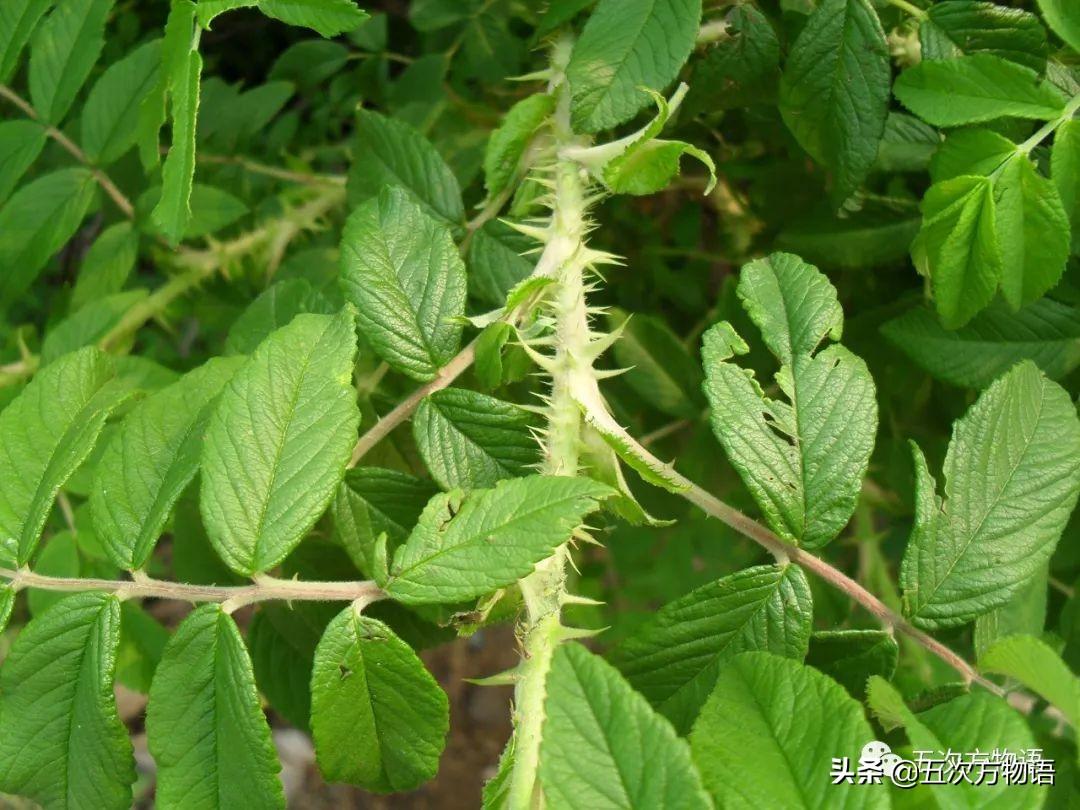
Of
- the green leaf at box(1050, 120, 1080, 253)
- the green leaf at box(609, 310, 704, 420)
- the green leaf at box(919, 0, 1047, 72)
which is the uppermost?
the green leaf at box(919, 0, 1047, 72)

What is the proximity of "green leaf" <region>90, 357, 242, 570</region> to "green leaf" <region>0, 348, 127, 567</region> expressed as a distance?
0.03 metres

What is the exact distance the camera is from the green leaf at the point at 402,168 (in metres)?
1.21

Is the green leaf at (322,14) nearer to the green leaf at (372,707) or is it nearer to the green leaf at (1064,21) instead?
the green leaf at (372,707)

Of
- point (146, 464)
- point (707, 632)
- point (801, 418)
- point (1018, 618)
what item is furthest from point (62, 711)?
point (1018, 618)

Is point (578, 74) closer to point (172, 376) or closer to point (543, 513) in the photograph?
point (543, 513)

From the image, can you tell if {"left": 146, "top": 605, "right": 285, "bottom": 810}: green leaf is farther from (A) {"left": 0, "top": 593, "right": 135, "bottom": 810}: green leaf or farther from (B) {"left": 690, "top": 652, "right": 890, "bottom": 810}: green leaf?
(B) {"left": 690, "top": 652, "right": 890, "bottom": 810}: green leaf

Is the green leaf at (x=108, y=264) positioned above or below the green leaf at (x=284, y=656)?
above

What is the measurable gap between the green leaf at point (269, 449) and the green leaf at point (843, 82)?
1.95ft

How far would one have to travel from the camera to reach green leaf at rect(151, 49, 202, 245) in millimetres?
838

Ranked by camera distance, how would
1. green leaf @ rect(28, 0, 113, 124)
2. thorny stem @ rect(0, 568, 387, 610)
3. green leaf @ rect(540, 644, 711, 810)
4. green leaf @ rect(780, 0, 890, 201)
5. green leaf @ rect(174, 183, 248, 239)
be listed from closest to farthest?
green leaf @ rect(540, 644, 711, 810)
thorny stem @ rect(0, 568, 387, 610)
green leaf @ rect(780, 0, 890, 201)
green leaf @ rect(28, 0, 113, 124)
green leaf @ rect(174, 183, 248, 239)

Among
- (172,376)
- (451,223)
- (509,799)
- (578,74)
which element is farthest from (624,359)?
(509,799)

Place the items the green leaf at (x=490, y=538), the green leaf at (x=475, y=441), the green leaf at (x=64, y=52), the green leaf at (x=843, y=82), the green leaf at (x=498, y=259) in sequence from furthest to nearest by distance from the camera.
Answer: the green leaf at (x=64, y=52), the green leaf at (x=498, y=259), the green leaf at (x=843, y=82), the green leaf at (x=475, y=441), the green leaf at (x=490, y=538)

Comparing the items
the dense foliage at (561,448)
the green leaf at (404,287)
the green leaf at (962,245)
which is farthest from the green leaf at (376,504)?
the green leaf at (962,245)

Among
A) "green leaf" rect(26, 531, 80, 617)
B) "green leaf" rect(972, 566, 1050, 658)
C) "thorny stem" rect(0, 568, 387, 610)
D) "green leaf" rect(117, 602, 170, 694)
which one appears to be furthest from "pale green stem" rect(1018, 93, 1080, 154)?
"green leaf" rect(26, 531, 80, 617)
